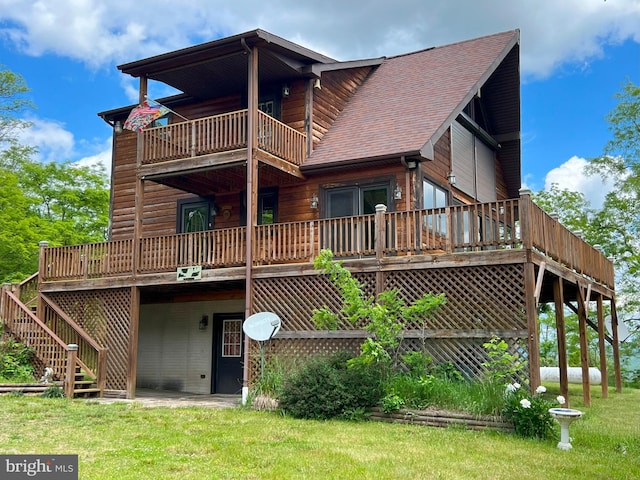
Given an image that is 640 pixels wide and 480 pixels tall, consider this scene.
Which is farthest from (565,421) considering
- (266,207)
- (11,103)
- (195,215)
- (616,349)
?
(11,103)

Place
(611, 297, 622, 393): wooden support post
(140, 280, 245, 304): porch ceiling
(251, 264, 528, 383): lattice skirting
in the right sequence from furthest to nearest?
(611, 297, 622, 393): wooden support post → (140, 280, 245, 304): porch ceiling → (251, 264, 528, 383): lattice skirting

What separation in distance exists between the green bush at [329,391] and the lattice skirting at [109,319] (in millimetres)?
5755

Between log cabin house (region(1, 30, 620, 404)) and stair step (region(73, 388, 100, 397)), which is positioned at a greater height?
log cabin house (region(1, 30, 620, 404))

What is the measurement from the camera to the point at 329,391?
11797 millimetres

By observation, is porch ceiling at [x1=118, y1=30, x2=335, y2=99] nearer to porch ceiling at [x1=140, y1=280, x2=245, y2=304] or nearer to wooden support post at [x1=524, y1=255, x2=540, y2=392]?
porch ceiling at [x1=140, y1=280, x2=245, y2=304]

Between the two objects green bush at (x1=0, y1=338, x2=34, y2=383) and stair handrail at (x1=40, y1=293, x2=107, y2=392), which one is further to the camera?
stair handrail at (x1=40, y1=293, x2=107, y2=392)

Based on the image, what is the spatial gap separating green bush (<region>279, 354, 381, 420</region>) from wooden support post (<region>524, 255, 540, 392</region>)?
8.36 feet

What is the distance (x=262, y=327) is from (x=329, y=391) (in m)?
2.79

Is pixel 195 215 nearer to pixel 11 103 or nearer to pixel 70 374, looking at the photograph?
pixel 70 374

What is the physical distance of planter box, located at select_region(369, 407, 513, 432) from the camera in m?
10.5

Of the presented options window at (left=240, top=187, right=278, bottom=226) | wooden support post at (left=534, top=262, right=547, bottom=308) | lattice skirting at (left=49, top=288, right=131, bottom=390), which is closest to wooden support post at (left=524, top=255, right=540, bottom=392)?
wooden support post at (left=534, top=262, right=547, bottom=308)

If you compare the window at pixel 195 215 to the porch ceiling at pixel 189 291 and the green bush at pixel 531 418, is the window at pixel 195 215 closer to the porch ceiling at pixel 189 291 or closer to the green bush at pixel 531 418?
the porch ceiling at pixel 189 291

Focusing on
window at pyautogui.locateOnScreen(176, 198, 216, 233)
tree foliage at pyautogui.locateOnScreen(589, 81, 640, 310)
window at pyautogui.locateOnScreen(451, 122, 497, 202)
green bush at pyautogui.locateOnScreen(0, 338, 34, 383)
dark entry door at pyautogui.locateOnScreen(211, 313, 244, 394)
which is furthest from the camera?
tree foliage at pyautogui.locateOnScreen(589, 81, 640, 310)

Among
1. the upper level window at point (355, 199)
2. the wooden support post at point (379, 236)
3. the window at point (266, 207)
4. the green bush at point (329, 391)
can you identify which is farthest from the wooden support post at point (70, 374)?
the wooden support post at point (379, 236)
